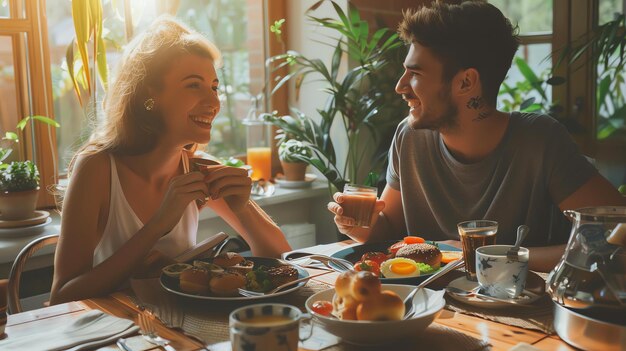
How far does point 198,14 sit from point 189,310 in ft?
7.52

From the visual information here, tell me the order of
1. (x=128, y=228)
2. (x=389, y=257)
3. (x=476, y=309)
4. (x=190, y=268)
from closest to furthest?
(x=476, y=309), (x=190, y=268), (x=389, y=257), (x=128, y=228)

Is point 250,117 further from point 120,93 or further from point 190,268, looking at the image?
point 190,268

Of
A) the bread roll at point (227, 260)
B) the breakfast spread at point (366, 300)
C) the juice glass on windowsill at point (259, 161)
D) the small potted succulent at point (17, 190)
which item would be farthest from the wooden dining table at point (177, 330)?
the juice glass on windowsill at point (259, 161)

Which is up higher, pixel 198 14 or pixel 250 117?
pixel 198 14

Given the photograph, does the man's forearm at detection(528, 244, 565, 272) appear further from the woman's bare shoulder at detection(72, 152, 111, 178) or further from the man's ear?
the woman's bare shoulder at detection(72, 152, 111, 178)

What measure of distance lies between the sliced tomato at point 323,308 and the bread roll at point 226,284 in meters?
0.24

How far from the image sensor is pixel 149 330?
1.17 metres

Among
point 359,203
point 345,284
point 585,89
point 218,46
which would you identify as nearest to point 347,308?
point 345,284

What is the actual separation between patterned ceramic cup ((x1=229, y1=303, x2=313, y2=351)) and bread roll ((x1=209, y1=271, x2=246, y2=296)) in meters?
0.36

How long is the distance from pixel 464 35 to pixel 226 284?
3.56 ft

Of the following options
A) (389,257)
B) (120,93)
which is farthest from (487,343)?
(120,93)

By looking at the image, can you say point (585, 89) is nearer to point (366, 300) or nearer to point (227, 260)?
point (227, 260)

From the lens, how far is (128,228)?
1753 mm

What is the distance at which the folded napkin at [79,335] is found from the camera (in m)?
1.10
